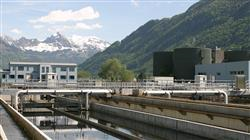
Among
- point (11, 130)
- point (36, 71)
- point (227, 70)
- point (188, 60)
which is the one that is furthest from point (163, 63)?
point (11, 130)

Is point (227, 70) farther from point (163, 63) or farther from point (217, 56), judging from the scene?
point (163, 63)

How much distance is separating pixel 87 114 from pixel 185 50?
76057 millimetres

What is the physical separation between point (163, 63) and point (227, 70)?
3604cm

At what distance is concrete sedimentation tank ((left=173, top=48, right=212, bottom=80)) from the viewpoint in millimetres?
120631

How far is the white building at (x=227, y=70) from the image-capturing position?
314 feet

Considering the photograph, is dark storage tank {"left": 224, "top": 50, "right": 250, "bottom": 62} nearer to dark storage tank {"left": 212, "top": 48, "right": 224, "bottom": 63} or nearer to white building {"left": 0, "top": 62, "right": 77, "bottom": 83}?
dark storage tank {"left": 212, "top": 48, "right": 224, "bottom": 63}

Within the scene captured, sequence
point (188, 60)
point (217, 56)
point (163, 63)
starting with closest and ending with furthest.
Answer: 1. point (188, 60)
2. point (217, 56)
3. point (163, 63)

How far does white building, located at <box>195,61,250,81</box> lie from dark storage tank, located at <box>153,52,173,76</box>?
21581 millimetres

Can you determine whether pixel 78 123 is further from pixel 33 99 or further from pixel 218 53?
pixel 218 53

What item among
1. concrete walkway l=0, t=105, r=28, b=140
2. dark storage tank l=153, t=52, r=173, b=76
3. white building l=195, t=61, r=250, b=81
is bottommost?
concrete walkway l=0, t=105, r=28, b=140

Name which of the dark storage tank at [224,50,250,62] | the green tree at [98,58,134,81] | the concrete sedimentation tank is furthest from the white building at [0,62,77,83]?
the dark storage tank at [224,50,250,62]

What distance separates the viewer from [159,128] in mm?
35375

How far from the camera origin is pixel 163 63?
135 meters

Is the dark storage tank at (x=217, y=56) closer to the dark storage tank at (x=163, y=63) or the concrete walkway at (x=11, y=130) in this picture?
the dark storage tank at (x=163, y=63)
